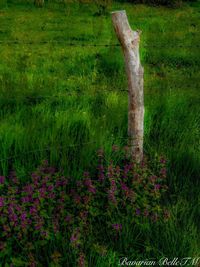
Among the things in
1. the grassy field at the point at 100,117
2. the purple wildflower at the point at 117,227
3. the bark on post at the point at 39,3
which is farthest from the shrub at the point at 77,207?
the bark on post at the point at 39,3

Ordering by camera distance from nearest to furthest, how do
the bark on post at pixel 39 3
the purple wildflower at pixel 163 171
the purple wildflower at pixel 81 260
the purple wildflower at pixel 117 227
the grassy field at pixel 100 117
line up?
the purple wildflower at pixel 81 260 → the purple wildflower at pixel 117 227 → the grassy field at pixel 100 117 → the purple wildflower at pixel 163 171 → the bark on post at pixel 39 3

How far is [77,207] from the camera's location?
3459 millimetres

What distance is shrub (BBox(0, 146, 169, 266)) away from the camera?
126 inches

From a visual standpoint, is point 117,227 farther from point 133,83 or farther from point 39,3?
point 39,3

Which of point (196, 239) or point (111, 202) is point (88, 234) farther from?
point (196, 239)

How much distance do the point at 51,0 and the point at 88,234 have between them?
14.1 meters

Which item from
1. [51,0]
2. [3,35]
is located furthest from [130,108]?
[51,0]

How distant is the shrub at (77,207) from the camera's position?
3205mm

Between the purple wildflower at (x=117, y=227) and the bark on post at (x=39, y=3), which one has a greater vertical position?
the bark on post at (x=39, y=3)

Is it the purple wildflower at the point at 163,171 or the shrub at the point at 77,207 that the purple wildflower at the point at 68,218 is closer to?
the shrub at the point at 77,207

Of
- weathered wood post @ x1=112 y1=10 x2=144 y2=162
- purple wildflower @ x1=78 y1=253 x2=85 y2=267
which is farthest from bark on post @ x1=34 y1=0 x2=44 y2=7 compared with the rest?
purple wildflower @ x1=78 y1=253 x2=85 y2=267

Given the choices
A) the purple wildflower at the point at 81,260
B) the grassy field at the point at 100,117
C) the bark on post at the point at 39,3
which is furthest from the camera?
the bark on post at the point at 39,3

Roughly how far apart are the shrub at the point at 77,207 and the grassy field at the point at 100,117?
118 millimetres

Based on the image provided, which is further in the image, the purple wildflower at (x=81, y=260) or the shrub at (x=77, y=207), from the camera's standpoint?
the shrub at (x=77, y=207)
